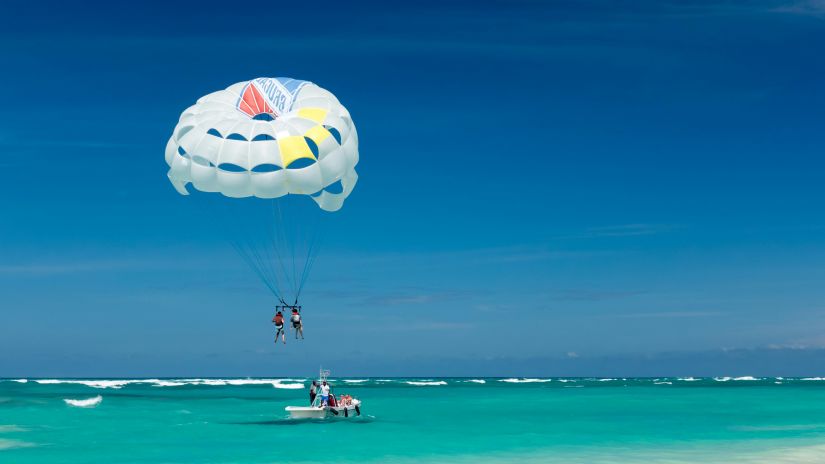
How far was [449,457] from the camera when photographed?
23531mm

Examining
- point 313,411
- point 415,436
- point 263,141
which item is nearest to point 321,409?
point 313,411

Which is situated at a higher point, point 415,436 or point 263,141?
point 263,141

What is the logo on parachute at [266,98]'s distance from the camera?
22.9m

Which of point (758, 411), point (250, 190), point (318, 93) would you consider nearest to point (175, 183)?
point (250, 190)

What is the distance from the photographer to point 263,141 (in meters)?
21.9

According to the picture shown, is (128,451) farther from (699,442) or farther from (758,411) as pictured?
(758,411)

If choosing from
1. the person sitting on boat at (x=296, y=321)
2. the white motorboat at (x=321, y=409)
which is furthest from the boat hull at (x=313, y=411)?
the person sitting on boat at (x=296, y=321)

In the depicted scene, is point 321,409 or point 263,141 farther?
point 321,409

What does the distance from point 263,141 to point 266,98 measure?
5.32 ft

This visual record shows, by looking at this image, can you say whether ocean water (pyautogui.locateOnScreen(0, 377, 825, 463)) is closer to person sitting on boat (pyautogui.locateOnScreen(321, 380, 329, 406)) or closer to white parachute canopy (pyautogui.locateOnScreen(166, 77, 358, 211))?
person sitting on boat (pyautogui.locateOnScreen(321, 380, 329, 406))

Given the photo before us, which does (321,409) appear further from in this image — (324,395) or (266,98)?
(266,98)

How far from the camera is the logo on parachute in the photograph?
2288 centimetres

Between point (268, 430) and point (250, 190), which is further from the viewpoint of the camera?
point (268, 430)

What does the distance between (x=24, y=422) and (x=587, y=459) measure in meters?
23.5
